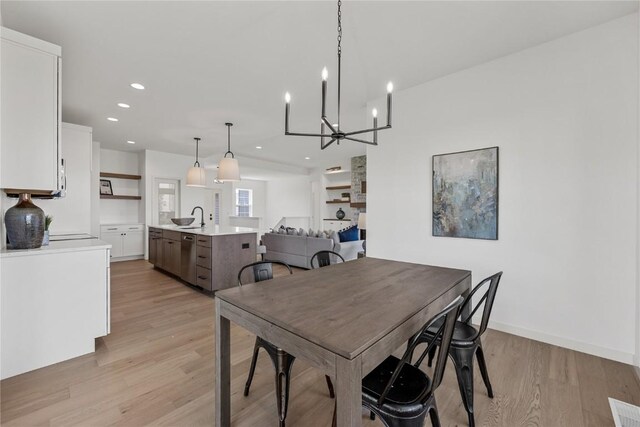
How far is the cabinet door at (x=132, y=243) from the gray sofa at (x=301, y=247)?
9.65ft

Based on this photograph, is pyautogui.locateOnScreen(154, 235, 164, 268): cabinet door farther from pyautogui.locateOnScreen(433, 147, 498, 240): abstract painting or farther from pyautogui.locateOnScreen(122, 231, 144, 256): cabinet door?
pyautogui.locateOnScreen(433, 147, 498, 240): abstract painting

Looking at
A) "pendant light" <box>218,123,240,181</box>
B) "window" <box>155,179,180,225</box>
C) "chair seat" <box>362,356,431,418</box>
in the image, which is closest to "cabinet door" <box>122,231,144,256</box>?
"window" <box>155,179,180,225</box>

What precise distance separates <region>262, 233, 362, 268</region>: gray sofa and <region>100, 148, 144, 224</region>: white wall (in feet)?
10.7

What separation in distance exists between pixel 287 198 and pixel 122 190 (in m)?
5.62

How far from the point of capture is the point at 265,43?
8.11 feet

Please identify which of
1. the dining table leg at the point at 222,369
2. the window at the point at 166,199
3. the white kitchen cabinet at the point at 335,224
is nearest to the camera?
the dining table leg at the point at 222,369

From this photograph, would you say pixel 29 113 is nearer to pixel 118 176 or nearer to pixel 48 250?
pixel 48 250

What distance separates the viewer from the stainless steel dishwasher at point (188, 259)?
13.9ft

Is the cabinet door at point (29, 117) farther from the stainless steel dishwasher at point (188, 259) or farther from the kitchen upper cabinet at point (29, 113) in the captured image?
the stainless steel dishwasher at point (188, 259)

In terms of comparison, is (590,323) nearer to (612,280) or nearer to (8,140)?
(612,280)

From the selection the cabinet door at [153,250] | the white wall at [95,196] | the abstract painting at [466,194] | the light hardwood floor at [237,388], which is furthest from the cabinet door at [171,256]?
the abstract painting at [466,194]

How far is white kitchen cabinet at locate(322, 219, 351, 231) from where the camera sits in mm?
9038

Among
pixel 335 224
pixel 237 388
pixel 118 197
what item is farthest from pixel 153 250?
pixel 335 224

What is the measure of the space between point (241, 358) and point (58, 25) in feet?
9.92
